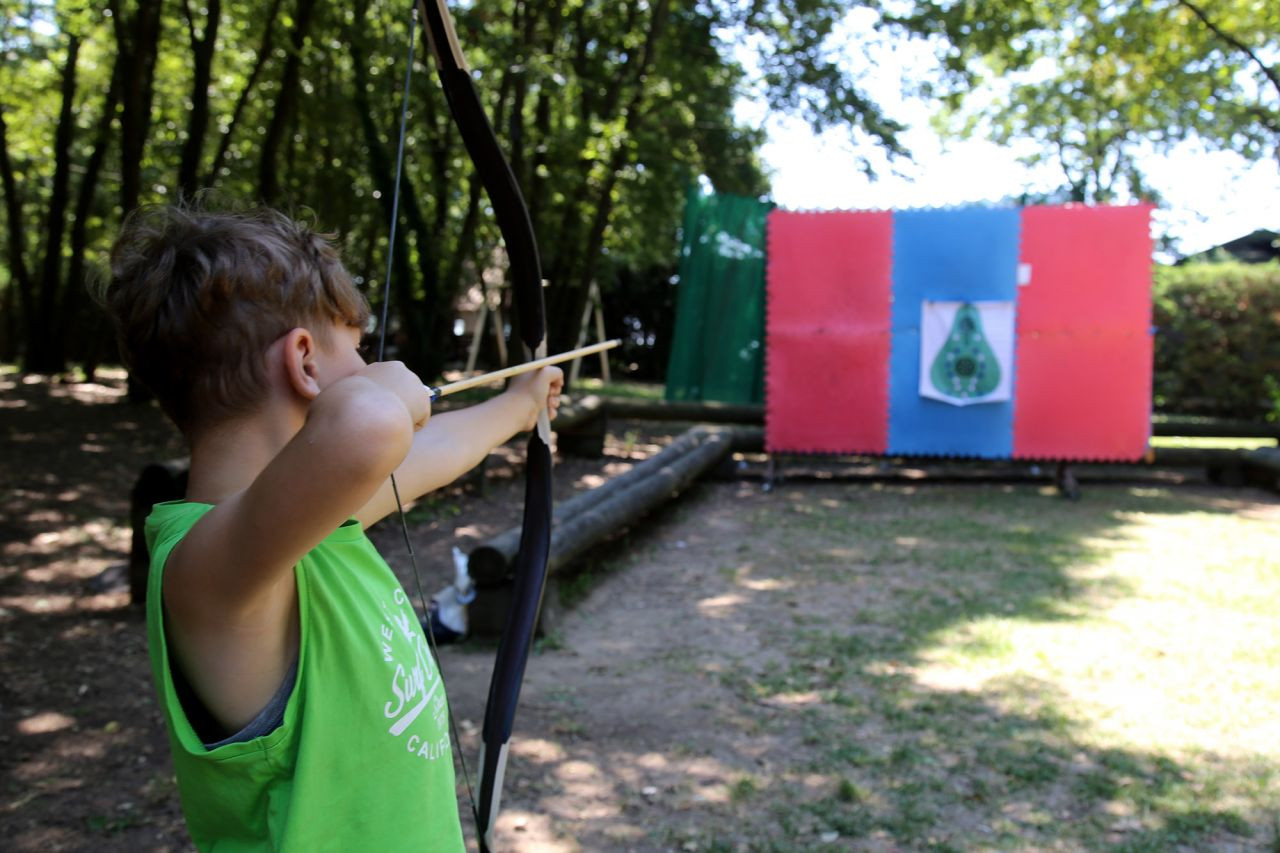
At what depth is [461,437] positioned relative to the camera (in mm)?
1677

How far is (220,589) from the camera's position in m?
0.98

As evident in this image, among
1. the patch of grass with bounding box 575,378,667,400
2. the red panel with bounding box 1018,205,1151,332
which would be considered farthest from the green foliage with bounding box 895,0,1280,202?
the patch of grass with bounding box 575,378,667,400

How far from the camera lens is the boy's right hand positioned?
1008 millimetres

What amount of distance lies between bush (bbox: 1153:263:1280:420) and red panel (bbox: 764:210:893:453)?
6.62 metres

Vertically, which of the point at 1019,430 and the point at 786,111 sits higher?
the point at 786,111

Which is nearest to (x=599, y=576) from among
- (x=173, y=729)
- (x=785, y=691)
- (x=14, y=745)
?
(x=785, y=691)

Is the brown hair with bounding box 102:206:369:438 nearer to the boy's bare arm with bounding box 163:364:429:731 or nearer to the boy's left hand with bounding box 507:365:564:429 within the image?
the boy's bare arm with bounding box 163:364:429:731

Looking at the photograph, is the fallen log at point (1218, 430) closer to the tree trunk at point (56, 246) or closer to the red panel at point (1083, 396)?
the red panel at point (1083, 396)

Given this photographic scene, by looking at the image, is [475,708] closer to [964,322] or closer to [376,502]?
[376,502]

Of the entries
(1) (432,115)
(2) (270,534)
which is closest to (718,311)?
(1) (432,115)

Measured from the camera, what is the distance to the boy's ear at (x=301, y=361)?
1095 millimetres

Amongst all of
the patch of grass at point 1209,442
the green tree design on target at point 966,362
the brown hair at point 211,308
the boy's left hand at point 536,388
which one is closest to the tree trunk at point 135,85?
the green tree design on target at point 966,362

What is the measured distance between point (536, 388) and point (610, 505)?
360cm

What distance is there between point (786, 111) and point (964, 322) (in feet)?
14.0
